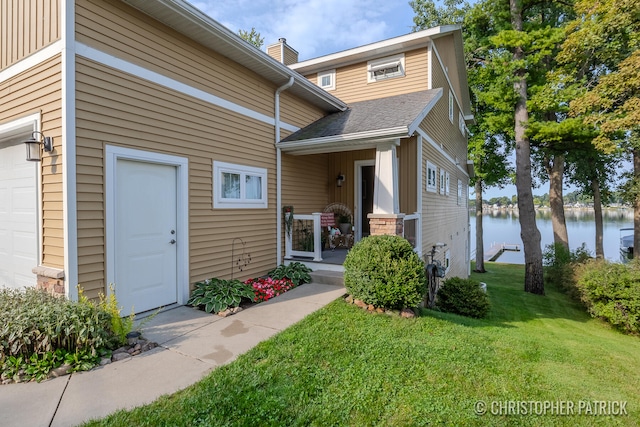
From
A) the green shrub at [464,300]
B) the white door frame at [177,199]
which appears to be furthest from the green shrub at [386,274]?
the green shrub at [464,300]

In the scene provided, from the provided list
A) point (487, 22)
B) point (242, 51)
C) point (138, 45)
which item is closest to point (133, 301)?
point (138, 45)

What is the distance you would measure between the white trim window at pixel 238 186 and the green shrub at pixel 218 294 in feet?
4.38

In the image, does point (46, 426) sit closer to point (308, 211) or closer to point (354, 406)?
point (354, 406)

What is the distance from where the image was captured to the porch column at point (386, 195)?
18.9ft

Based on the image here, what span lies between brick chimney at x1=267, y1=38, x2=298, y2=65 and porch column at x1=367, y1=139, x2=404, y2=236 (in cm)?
715

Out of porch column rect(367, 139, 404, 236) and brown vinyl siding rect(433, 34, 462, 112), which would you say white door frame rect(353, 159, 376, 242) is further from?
brown vinyl siding rect(433, 34, 462, 112)

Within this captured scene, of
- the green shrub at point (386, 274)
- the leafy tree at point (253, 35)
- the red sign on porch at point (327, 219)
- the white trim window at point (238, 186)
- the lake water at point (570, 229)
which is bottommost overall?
the lake water at point (570, 229)

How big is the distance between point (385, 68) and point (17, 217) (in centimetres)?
945

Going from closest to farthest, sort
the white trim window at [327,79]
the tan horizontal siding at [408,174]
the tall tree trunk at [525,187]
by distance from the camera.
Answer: the tan horizontal siding at [408,174], the white trim window at [327,79], the tall tree trunk at [525,187]

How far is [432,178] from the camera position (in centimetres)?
893

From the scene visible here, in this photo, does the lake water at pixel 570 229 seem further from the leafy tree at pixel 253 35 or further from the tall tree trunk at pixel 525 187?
the leafy tree at pixel 253 35

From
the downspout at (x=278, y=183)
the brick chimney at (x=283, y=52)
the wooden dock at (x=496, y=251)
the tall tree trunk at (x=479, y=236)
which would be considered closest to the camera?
the downspout at (x=278, y=183)

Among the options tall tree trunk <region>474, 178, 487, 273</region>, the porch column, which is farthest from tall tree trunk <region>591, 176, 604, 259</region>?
the porch column

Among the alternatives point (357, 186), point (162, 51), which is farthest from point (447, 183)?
point (162, 51)
